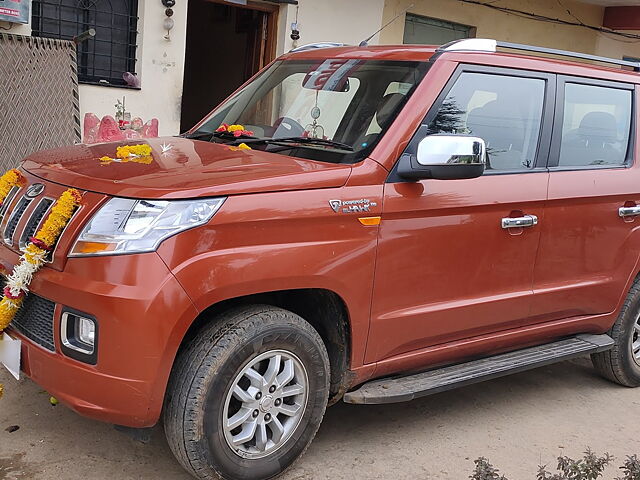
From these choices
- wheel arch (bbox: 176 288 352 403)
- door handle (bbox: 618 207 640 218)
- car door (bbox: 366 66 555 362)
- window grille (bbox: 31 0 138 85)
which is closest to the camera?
wheel arch (bbox: 176 288 352 403)

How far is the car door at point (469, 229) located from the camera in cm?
351

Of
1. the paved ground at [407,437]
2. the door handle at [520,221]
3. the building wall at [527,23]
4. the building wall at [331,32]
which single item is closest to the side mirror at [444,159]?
the door handle at [520,221]

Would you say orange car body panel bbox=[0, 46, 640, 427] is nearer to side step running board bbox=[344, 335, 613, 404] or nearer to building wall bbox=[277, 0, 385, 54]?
side step running board bbox=[344, 335, 613, 404]

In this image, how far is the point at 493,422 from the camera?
4277 millimetres

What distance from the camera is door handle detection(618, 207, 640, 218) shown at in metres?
4.46

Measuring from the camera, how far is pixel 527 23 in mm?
11820

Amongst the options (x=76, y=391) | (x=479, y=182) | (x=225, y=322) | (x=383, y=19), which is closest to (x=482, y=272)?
(x=479, y=182)

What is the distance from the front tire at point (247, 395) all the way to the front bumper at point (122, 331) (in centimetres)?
13

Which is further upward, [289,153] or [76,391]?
[289,153]

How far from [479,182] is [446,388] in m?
1.04

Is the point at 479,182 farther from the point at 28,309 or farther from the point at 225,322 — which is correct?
the point at 28,309

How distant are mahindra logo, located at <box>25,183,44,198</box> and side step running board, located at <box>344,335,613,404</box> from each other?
5.46 feet

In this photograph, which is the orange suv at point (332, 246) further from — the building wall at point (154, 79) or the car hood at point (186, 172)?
the building wall at point (154, 79)

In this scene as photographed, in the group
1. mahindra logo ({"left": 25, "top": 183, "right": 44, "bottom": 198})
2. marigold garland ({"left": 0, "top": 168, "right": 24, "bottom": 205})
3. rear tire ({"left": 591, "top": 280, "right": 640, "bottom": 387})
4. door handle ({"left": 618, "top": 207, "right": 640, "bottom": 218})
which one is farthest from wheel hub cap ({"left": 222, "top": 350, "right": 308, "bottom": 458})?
rear tire ({"left": 591, "top": 280, "right": 640, "bottom": 387})
